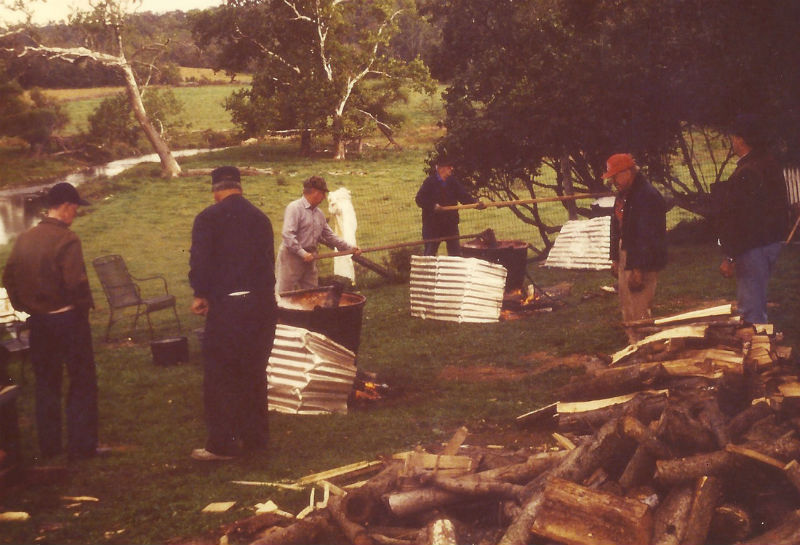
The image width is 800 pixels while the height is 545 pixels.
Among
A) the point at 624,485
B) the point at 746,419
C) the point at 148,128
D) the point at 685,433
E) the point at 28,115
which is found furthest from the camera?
the point at 148,128

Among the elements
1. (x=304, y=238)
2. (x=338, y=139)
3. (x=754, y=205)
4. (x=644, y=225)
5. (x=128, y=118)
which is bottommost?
(x=304, y=238)

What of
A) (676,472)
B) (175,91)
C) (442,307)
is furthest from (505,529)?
(175,91)

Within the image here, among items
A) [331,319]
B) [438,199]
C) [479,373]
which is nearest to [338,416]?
[331,319]

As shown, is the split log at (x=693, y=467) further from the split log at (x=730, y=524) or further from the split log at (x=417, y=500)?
the split log at (x=417, y=500)

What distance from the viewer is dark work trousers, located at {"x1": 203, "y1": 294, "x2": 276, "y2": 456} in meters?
6.80

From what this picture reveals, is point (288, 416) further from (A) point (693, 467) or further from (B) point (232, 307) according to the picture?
(A) point (693, 467)

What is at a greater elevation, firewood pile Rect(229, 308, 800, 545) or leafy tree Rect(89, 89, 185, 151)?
leafy tree Rect(89, 89, 185, 151)

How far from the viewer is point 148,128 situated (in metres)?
21.7

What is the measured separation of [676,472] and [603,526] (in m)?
0.58

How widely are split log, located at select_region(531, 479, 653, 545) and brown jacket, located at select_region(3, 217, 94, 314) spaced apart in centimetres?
411

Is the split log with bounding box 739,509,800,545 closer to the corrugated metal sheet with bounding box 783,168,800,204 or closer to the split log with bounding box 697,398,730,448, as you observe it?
the split log with bounding box 697,398,730,448

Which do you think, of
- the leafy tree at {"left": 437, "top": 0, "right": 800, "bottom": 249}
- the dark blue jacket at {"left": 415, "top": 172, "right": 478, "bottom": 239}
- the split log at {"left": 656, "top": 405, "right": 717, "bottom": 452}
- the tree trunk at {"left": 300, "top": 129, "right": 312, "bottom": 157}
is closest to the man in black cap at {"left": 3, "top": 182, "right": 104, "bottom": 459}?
the split log at {"left": 656, "top": 405, "right": 717, "bottom": 452}

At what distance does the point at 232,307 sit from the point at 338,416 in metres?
1.87

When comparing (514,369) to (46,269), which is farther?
(514,369)
